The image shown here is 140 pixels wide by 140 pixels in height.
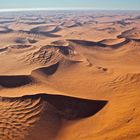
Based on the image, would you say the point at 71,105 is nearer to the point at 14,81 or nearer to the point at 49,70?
the point at 14,81

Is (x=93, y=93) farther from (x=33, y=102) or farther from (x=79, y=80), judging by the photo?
(x=33, y=102)

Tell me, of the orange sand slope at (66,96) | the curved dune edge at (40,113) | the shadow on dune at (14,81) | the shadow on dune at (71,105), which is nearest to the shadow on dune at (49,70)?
the orange sand slope at (66,96)

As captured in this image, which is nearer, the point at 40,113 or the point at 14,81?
the point at 40,113

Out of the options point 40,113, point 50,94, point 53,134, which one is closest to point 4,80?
point 50,94

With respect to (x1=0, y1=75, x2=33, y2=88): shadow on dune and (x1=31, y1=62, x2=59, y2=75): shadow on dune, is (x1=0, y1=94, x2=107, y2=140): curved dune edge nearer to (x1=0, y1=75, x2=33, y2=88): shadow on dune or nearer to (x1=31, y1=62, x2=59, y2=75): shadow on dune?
(x1=0, y1=75, x2=33, y2=88): shadow on dune

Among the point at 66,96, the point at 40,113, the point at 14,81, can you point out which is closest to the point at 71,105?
the point at 66,96

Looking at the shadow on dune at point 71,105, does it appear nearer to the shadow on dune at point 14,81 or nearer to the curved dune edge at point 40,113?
the curved dune edge at point 40,113
